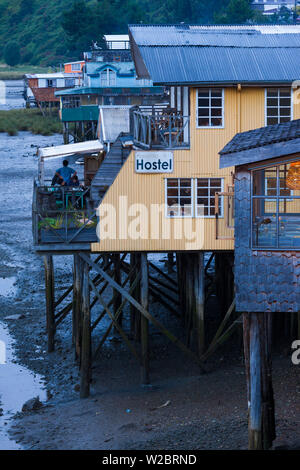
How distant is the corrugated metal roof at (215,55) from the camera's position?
21812 mm

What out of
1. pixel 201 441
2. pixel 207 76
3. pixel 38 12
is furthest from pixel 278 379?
pixel 38 12

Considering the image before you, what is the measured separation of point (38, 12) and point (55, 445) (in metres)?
175

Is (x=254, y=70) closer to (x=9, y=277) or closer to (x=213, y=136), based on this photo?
(x=213, y=136)

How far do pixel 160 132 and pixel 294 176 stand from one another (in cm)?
679

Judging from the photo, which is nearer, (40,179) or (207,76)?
(207,76)

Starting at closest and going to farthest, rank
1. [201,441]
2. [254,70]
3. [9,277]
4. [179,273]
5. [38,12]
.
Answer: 1. [201,441]
2. [254,70]
3. [179,273]
4. [9,277]
5. [38,12]

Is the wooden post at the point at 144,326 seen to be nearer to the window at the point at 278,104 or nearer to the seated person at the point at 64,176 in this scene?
the seated person at the point at 64,176

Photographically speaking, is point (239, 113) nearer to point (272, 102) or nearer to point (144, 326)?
point (272, 102)

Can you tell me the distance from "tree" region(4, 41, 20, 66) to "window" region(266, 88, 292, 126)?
15706 centimetres

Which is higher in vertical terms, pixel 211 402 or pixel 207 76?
pixel 207 76

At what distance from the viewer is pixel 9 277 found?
35.1 metres

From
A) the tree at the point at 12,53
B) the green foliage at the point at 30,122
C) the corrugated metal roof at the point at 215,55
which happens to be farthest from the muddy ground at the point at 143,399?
the tree at the point at 12,53

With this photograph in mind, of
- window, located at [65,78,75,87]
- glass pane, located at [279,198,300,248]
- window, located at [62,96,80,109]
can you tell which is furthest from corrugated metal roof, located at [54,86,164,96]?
glass pane, located at [279,198,300,248]

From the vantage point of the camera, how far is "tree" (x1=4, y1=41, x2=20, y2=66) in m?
174
